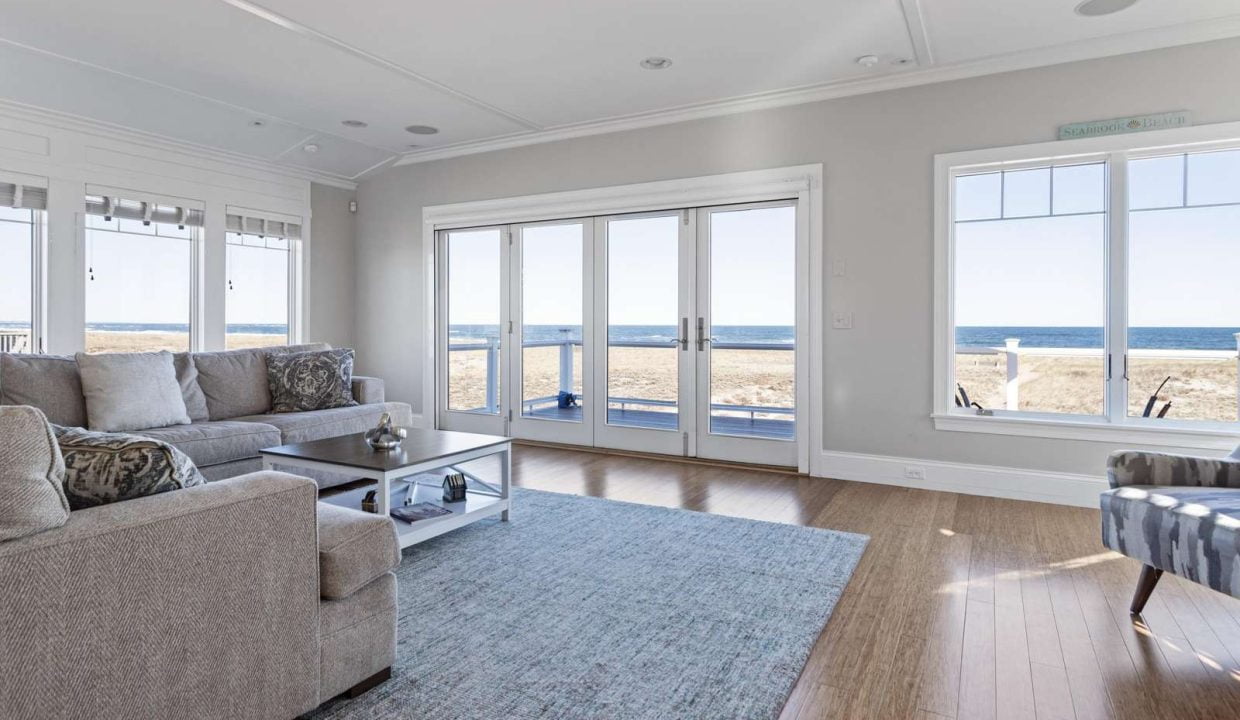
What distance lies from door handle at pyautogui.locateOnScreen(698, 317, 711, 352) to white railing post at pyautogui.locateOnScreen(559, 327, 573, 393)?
1195mm

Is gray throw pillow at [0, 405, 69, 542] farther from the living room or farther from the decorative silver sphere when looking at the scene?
the decorative silver sphere

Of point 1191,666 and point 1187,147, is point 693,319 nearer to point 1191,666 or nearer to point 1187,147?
point 1187,147

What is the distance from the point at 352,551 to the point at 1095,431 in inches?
162

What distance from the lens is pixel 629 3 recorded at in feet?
11.3

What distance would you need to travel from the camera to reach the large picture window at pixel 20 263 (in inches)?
178

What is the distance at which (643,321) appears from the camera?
216 inches

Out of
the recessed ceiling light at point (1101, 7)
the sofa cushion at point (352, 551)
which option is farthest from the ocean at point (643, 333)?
the sofa cushion at point (352, 551)

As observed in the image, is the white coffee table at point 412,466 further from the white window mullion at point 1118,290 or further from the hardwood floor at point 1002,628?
the white window mullion at point 1118,290

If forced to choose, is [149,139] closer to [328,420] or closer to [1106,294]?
[328,420]

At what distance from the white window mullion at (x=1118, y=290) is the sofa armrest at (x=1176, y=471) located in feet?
4.78

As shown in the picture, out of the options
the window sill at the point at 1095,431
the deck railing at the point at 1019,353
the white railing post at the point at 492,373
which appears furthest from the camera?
the white railing post at the point at 492,373

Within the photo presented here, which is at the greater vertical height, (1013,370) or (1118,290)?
(1118,290)

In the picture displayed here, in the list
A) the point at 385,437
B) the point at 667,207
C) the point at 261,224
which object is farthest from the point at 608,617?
the point at 261,224

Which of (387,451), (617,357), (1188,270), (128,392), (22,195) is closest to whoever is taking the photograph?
(387,451)
